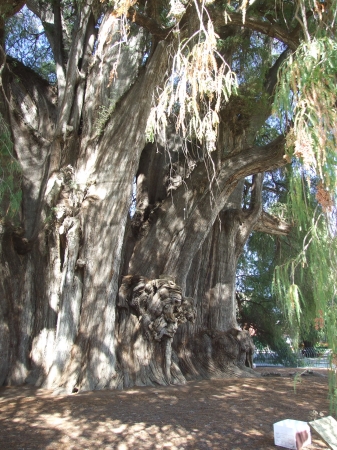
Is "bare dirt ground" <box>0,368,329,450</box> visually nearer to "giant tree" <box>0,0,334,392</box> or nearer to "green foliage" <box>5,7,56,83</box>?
"giant tree" <box>0,0,334,392</box>

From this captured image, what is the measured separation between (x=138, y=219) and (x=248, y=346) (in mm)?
2929

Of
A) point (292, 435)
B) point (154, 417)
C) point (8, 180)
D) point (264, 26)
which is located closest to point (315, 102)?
point (292, 435)

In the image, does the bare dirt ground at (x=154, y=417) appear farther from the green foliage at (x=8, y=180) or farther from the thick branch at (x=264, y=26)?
the thick branch at (x=264, y=26)

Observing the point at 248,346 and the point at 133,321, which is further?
the point at 248,346

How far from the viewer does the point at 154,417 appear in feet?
13.8

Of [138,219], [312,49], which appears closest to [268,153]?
[138,219]

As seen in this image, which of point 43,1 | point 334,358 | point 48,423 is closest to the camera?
point 334,358

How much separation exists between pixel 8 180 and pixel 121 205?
5.04 feet

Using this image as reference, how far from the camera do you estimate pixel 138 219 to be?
282 inches

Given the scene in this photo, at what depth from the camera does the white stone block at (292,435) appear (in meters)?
3.43

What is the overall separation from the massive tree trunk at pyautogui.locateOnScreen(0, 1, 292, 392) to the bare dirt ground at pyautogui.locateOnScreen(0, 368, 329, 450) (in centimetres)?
59

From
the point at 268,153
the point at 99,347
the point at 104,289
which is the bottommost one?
the point at 99,347

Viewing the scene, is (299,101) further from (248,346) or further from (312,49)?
(248,346)

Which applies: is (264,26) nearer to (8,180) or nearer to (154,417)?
(8,180)
